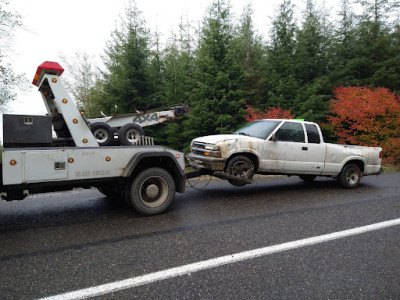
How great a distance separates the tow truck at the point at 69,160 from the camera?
3.63m

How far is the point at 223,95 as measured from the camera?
14.6 metres

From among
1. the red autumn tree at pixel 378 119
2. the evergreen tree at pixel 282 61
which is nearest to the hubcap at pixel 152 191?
the red autumn tree at pixel 378 119

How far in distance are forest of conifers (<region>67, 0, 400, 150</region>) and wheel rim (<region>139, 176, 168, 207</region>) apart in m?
9.52

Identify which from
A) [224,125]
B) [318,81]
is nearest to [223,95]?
[224,125]

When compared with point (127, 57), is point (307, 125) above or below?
below

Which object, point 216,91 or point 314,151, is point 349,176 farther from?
point 216,91

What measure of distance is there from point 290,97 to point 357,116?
5836 mm

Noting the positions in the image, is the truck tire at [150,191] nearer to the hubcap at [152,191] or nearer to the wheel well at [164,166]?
the hubcap at [152,191]

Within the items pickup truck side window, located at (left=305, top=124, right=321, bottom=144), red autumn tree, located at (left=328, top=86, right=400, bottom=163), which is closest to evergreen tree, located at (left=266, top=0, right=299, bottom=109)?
red autumn tree, located at (left=328, top=86, right=400, bottom=163)

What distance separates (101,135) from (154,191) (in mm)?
1479

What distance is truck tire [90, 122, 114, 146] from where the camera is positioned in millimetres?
4793

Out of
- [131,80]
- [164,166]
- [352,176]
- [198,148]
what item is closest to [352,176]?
[352,176]

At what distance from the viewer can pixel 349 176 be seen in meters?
7.35

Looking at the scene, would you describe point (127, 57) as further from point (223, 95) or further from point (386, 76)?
point (386, 76)
